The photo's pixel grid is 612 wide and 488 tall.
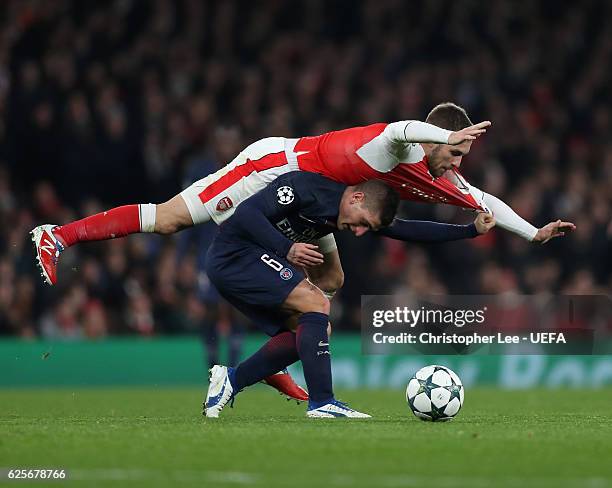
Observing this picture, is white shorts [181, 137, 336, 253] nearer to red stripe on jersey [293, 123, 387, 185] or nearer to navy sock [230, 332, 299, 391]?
red stripe on jersey [293, 123, 387, 185]

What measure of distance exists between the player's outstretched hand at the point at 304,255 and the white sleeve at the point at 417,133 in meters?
1.00

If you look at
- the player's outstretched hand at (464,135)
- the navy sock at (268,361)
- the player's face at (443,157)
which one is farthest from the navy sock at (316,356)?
the player's face at (443,157)

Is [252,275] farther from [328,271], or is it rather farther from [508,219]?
[508,219]

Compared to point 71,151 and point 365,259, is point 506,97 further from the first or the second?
point 71,151

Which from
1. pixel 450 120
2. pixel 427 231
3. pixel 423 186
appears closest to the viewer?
pixel 427 231

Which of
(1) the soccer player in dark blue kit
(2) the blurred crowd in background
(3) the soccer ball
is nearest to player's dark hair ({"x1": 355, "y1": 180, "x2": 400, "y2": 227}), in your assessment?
(1) the soccer player in dark blue kit

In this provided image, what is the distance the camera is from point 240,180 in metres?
8.49

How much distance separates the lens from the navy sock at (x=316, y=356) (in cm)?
780

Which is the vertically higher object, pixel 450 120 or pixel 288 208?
pixel 450 120

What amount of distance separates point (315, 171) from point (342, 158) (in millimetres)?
193

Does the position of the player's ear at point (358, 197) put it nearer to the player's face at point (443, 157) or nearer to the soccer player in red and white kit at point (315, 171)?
the soccer player in red and white kit at point (315, 171)

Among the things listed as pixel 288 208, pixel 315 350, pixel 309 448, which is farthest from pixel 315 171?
pixel 309 448

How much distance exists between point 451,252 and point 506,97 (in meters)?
3.51

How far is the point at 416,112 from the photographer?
17.8 m
